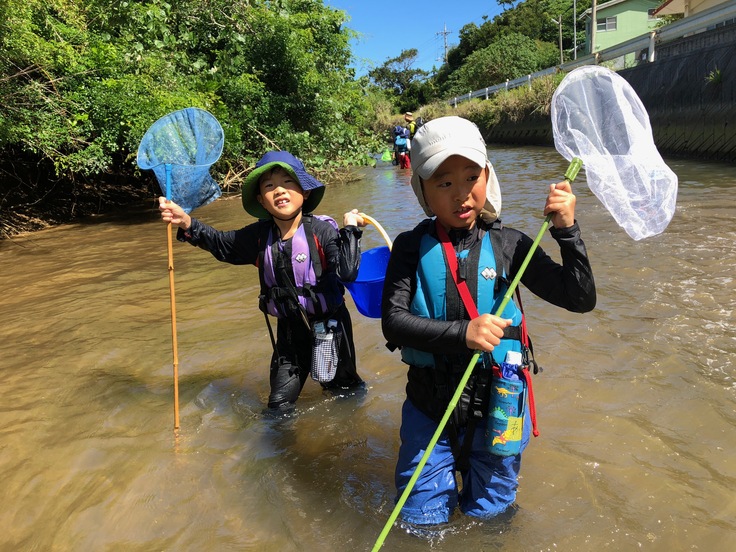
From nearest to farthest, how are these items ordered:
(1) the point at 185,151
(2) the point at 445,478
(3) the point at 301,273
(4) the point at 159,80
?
(2) the point at 445,478 < (3) the point at 301,273 < (1) the point at 185,151 < (4) the point at 159,80

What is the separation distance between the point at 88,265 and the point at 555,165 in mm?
11920

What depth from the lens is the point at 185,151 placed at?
3701 mm

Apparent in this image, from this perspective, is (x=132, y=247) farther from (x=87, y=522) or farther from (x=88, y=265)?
(x=87, y=522)

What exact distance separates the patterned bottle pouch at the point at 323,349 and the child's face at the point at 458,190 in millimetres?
1332

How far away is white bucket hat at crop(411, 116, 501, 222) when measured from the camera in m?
2.05

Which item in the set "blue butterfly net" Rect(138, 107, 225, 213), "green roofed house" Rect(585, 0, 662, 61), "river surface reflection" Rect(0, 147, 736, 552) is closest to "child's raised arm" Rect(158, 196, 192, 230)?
"blue butterfly net" Rect(138, 107, 225, 213)

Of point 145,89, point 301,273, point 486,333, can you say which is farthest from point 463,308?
point 145,89

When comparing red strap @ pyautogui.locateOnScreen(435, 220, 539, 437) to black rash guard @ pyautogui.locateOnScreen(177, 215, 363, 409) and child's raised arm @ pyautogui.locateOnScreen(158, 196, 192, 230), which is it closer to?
black rash guard @ pyautogui.locateOnScreen(177, 215, 363, 409)

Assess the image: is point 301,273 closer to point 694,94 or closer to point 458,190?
point 458,190

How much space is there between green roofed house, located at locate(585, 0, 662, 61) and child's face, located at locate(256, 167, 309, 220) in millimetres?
44126

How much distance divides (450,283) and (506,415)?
1.78 feet

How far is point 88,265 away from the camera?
7.80m

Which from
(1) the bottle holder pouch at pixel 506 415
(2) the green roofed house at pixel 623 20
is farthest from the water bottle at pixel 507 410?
(2) the green roofed house at pixel 623 20

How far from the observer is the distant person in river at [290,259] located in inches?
124
